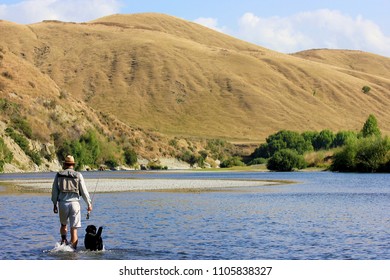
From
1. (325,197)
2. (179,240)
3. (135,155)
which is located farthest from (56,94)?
(179,240)

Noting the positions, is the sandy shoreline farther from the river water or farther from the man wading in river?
the man wading in river

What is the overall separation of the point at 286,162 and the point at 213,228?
7655 cm

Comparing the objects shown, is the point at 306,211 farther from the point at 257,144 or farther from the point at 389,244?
the point at 257,144

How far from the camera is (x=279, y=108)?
194m

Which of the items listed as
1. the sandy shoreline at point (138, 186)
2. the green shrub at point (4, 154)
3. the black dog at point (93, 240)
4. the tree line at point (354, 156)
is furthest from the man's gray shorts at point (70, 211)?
the green shrub at point (4, 154)

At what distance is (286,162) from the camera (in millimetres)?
101625

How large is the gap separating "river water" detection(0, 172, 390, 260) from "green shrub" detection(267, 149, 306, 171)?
6109 centimetres

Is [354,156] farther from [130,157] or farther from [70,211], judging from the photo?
[70,211]

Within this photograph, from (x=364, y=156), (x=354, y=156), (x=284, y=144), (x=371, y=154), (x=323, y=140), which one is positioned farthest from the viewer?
(x=323, y=140)

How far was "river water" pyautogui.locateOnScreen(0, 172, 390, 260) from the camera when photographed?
2036 centimetres

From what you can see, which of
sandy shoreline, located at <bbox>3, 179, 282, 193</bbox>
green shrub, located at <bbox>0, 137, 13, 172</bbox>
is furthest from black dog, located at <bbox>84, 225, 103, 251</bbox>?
green shrub, located at <bbox>0, 137, 13, 172</bbox>

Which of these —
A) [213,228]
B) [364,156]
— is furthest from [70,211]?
[364,156]

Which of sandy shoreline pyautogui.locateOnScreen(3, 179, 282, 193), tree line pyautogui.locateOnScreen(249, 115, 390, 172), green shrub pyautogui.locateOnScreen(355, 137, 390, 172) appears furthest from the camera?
tree line pyautogui.locateOnScreen(249, 115, 390, 172)

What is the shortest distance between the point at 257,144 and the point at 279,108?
2750 centimetres
